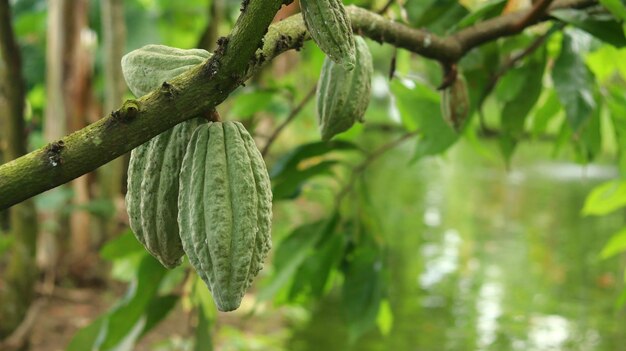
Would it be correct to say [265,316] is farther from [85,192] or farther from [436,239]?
[436,239]

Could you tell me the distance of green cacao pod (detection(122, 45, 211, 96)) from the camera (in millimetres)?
784

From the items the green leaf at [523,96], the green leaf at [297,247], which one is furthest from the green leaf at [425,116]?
the green leaf at [297,247]

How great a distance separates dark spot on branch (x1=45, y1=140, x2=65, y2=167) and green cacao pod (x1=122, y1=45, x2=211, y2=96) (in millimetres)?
143

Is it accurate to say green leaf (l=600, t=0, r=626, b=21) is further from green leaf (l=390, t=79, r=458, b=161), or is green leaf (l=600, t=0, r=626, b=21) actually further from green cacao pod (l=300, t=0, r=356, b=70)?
green cacao pod (l=300, t=0, r=356, b=70)

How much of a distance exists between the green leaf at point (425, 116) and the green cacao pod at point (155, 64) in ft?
3.02

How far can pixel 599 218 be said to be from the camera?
8109 mm

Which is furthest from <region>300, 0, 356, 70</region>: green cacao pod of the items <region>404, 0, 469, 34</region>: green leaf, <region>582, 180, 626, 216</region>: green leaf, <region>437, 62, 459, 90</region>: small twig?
<region>582, 180, 626, 216</region>: green leaf

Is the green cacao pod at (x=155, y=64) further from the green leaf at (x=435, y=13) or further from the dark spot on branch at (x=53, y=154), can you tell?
the green leaf at (x=435, y=13)

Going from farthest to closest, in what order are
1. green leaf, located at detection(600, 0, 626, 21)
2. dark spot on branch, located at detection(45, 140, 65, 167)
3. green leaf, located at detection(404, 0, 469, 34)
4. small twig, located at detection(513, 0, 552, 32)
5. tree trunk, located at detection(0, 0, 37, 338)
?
tree trunk, located at detection(0, 0, 37, 338) < green leaf, located at detection(404, 0, 469, 34) < small twig, located at detection(513, 0, 552, 32) < green leaf, located at detection(600, 0, 626, 21) < dark spot on branch, located at detection(45, 140, 65, 167)

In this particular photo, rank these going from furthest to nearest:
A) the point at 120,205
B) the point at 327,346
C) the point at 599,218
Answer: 1. the point at 599,218
2. the point at 120,205
3. the point at 327,346

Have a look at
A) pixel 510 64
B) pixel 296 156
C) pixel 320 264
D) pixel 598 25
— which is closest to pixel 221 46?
pixel 598 25

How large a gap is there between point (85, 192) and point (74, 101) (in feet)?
1.99

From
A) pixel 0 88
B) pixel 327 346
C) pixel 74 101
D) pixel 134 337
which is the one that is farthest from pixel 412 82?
pixel 74 101

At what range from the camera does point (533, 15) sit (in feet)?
4.30
